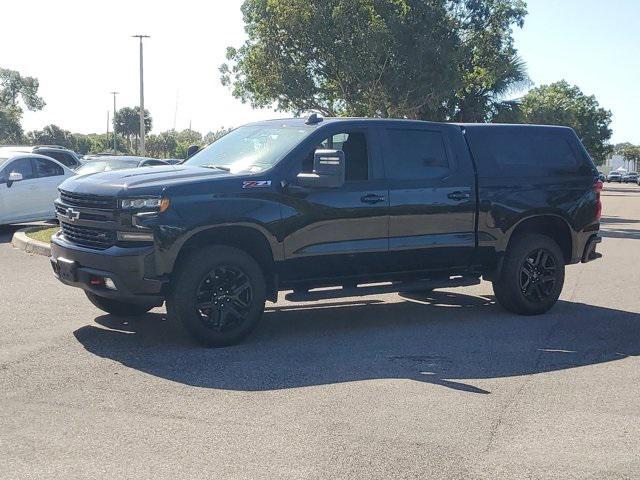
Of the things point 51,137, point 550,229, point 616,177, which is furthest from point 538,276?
point 616,177

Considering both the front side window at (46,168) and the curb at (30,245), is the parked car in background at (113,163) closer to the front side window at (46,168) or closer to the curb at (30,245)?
the front side window at (46,168)

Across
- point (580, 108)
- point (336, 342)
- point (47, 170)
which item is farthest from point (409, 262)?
point (580, 108)

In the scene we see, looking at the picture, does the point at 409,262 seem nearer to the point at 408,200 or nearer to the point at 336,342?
the point at 408,200

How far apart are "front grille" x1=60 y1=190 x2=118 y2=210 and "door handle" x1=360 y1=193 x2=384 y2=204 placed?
89.7 inches

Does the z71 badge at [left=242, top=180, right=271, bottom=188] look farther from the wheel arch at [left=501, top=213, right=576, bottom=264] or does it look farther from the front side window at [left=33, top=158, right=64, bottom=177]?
the front side window at [left=33, top=158, right=64, bottom=177]

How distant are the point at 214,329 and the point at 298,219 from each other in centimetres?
122

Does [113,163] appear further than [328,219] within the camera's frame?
Yes

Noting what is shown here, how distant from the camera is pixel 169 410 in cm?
530

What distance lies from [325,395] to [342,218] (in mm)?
2231

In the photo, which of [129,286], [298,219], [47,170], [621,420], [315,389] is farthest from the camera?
[47,170]

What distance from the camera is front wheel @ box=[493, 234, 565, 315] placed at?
8766mm

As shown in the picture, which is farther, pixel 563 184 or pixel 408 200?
pixel 563 184

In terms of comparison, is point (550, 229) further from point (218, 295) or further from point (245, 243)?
point (218, 295)

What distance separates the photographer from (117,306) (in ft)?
26.3
